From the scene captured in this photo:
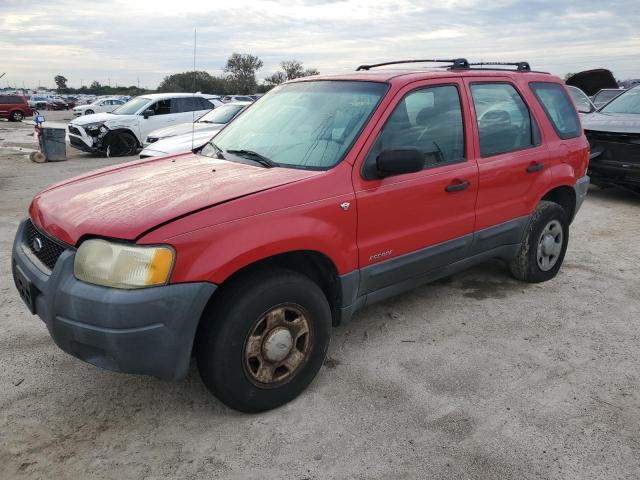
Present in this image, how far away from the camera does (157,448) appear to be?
2535 millimetres

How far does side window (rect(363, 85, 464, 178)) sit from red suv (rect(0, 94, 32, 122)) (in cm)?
3307

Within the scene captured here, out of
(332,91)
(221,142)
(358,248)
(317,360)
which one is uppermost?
(332,91)

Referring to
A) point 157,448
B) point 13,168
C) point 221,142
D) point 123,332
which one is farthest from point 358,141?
point 13,168

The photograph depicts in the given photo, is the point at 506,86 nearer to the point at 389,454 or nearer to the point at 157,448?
the point at 389,454

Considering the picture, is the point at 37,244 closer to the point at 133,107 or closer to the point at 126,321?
the point at 126,321

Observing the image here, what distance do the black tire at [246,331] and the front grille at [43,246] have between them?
2.70 feet

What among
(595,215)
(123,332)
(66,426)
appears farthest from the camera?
(595,215)

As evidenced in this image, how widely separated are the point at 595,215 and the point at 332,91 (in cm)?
521

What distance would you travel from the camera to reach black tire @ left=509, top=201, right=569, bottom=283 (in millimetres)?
4332

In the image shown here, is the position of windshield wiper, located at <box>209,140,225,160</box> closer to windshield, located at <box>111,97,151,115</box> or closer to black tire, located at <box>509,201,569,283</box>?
black tire, located at <box>509,201,569,283</box>

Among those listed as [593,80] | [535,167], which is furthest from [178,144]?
[593,80]

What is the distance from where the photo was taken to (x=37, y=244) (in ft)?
9.29

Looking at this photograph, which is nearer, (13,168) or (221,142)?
(221,142)

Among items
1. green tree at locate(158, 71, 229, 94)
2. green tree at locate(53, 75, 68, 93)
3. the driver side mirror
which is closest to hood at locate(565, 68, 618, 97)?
green tree at locate(158, 71, 229, 94)
